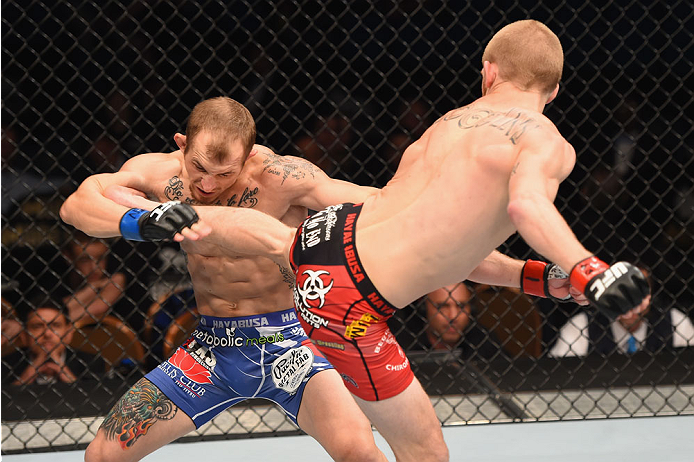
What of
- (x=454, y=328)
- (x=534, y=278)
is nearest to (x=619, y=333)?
(x=454, y=328)

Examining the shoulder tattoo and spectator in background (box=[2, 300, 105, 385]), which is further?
spectator in background (box=[2, 300, 105, 385])

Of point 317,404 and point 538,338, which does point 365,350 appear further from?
point 538,338

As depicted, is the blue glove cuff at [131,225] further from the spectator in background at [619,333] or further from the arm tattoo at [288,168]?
the spectator in background at [619,333]

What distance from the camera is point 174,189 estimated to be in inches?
78.1

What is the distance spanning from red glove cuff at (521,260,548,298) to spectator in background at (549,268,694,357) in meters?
1.57

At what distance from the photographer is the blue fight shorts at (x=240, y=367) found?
6.30 feet

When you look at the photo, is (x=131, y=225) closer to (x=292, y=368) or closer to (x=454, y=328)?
(x=292, y=368)

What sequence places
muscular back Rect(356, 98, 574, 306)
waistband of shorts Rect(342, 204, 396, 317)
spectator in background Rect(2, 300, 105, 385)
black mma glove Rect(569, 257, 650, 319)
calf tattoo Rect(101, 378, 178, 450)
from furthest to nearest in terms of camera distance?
spectator in background Rect(2, 300, 105, 385) → calf tattoo Rect(101, 378, 178, 450) → waistband of shorts Rect(342, 204, 396, 317) → muscular back Rect(356, 98, 574, 306) → black mma glove Rect(569, 257, 650, 319)

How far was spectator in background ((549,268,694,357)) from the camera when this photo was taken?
3271mm

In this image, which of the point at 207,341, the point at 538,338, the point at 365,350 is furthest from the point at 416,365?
the point at 365,350

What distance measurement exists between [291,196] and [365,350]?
0.54 meters

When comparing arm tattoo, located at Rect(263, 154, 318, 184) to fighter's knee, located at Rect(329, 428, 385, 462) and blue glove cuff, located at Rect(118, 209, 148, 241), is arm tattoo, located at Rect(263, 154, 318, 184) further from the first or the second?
fighter's knee, located at Rect(329, 428, 385, 462)

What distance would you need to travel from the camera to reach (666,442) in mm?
2691

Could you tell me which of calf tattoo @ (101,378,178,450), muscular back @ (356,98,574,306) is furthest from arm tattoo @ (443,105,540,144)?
calf tattoo @ (101,378,178,450)
